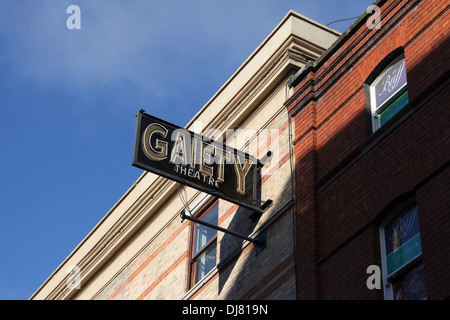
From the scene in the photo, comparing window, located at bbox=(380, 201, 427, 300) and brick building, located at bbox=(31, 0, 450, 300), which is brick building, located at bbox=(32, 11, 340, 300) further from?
window, located at bbox=(380, 201, 427, 300)

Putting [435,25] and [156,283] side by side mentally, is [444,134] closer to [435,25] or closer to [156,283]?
[435,25]

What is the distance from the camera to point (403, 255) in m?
13.5

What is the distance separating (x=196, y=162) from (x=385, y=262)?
16.6 feet

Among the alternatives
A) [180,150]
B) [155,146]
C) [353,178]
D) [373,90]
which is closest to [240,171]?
[180,150]

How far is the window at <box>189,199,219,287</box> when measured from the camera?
64.1 ft

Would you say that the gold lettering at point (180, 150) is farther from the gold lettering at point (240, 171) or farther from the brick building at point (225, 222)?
the brick building at point (225, 222)

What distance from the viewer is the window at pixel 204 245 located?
1953cm

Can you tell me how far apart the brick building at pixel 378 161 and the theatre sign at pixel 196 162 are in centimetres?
129

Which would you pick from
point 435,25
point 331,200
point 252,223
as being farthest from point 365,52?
point 252,223

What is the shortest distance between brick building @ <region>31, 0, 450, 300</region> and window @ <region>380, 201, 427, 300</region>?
0.07 ft

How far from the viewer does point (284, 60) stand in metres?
18.9

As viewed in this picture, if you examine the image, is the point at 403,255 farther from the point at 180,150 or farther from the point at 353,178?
the point at 180,150

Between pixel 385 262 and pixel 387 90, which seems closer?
pixel 385 262
